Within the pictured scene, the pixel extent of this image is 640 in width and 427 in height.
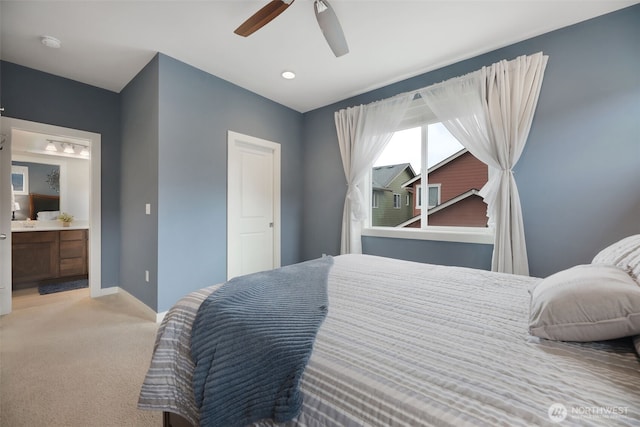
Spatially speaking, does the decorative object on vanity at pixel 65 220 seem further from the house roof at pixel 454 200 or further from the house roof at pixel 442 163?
the house roof at pixel 454 200

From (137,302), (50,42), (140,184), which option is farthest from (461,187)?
(50,42)

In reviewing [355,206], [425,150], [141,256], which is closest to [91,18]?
[141,256]

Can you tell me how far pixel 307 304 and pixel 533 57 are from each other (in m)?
2.86

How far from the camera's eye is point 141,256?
2.87 metres

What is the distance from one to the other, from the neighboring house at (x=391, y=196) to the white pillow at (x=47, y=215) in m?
5.34

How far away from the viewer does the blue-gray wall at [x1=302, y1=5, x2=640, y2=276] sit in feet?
6.42

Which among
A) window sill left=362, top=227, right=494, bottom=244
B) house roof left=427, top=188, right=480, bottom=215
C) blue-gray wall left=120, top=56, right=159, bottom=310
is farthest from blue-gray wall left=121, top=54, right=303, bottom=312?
house roof left=427, top=188, right=480, bottom=215

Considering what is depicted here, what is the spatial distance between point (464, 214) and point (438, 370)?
8.28ft

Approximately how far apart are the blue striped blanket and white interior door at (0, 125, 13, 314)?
126 inches

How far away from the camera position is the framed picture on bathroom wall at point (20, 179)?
13.5 feet

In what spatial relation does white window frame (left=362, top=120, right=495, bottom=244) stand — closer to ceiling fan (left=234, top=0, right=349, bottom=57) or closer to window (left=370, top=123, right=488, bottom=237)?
window (left=370, top=123, right=488, bottom=237)

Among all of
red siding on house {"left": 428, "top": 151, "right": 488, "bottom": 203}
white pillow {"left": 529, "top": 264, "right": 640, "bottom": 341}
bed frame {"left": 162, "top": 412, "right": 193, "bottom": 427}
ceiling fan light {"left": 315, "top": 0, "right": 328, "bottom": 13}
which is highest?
ceiling fan light {"left": 315, "top": 0, "right": 328, "bottom": 13}

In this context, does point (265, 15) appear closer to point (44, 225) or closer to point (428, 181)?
point (428, 181)

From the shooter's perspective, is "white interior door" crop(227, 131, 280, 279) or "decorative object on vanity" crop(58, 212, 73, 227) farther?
"decorative object on vanity" crop(58, 212, 73, 227)
